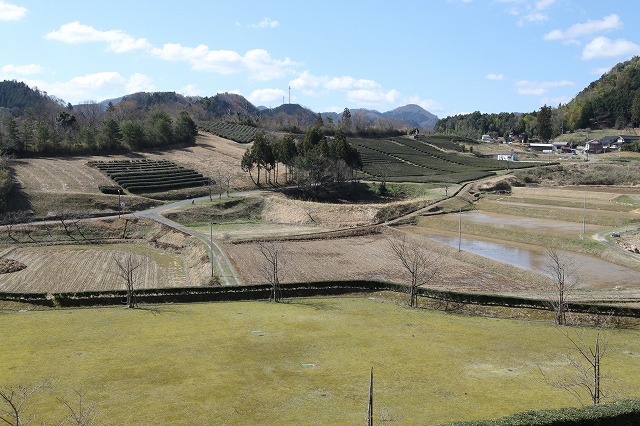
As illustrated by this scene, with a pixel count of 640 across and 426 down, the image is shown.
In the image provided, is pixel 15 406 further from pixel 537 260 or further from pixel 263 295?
pixel 537 260

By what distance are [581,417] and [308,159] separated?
72.0 m

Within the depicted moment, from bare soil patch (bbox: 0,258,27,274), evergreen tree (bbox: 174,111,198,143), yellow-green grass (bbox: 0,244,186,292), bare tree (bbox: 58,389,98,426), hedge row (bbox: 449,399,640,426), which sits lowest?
yellow-green grass (bbox: 0,244,186,292)

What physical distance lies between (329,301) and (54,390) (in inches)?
816

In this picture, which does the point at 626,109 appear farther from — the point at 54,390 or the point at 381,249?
the point at 54,390

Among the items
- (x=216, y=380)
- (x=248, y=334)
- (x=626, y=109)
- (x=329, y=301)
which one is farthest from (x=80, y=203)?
(x=626, y=109)

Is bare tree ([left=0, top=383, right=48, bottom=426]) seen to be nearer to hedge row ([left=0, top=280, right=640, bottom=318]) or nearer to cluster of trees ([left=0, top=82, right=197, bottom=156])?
hedge row ([left=0, top=280, right=640, bottom=318])

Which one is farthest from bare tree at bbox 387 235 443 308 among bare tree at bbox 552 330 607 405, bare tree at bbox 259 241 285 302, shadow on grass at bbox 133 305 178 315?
shadow on grass at bbox 133 305 178 315

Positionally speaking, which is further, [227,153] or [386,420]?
[227,153]

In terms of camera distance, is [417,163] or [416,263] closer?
[416,263]

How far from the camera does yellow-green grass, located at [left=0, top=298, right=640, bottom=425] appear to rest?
18.7 metres

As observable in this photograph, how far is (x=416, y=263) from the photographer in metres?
36.0

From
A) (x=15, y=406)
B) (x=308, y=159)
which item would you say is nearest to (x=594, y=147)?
(x=308, y=159)

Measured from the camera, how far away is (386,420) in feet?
57.4

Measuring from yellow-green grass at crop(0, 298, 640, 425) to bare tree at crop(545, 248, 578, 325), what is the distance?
6.51ft
